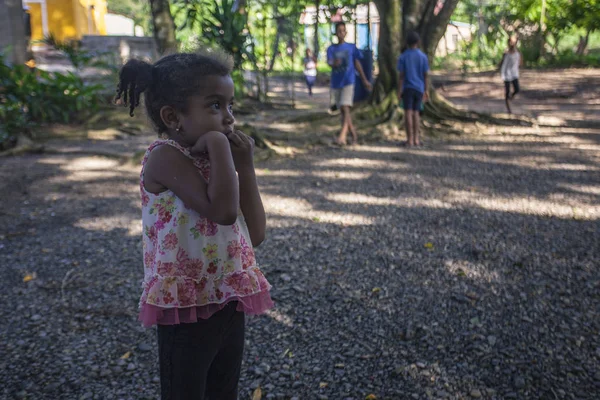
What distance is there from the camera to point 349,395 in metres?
2.48

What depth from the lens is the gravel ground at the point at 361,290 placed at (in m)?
2.61

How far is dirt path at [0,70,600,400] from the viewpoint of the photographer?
2.61 metres

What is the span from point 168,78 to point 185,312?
689 mm

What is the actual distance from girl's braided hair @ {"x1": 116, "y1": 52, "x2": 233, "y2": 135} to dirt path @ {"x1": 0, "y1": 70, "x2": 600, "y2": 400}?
4.76 ft

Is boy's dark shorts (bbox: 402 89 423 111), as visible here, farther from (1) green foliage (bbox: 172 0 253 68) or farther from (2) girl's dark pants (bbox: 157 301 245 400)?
(2) girl's dark pants (bbox: 157 301 245 400)

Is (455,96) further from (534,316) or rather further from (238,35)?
(534,316)

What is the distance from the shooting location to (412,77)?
837cm

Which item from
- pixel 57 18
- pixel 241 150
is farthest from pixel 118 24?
pixel 241 150

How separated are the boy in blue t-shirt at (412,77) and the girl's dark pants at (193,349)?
7238 millimetres

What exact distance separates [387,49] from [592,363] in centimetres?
830

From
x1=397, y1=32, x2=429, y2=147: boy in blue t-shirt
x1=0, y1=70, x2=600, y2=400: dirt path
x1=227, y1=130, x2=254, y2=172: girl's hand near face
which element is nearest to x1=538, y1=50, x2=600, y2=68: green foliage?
x1=397, y1=32, x2=429, y2=147: boy in blue t-shirt

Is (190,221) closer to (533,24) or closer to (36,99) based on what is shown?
(36,99)

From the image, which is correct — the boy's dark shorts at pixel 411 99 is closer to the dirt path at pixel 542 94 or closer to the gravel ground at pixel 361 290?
the gravel ground at pixel 361 290

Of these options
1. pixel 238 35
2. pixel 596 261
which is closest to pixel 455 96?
pixel 238 35
